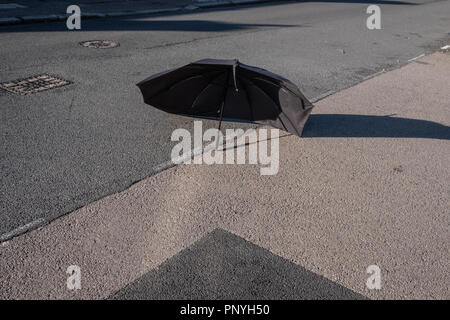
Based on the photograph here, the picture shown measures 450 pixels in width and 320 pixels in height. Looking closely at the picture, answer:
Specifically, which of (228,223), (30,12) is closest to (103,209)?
(228,223)

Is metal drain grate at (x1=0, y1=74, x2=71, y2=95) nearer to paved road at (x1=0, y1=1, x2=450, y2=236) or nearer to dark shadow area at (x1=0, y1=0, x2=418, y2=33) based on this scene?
paved road at (x1=0, y1=1, x2=450, y2=236)

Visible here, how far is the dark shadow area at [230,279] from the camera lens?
3672mm

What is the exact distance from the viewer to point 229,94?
6012mm

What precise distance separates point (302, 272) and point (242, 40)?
972cm

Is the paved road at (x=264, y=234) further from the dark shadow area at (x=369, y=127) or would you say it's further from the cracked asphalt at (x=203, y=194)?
the dark shadow area at (x=369, y=127)

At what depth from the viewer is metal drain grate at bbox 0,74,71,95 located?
25.1ft

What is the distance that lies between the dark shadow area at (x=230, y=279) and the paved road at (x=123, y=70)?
137cm

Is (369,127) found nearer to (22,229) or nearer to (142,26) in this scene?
(22,229)

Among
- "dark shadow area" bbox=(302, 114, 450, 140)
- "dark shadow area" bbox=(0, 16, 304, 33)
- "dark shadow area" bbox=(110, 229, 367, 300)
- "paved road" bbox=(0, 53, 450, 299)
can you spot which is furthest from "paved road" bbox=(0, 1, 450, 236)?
"dark shadow area" bbox=(302, 114, 450, 140)

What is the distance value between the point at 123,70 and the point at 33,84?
1.86 metres

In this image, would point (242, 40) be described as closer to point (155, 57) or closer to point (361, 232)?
point (155, 57)

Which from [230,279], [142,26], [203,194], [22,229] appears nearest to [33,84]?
[22,229]

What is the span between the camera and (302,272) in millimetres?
3980
